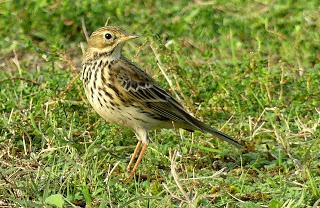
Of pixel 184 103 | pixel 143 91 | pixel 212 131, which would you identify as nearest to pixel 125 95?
pixel 143 91

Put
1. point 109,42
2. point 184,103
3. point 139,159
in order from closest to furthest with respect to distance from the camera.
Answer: point 139,159 → point 109,42 → point 184,103

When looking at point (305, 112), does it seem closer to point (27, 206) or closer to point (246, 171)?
point (246, 171)

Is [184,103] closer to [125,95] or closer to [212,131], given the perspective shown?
[212,131]

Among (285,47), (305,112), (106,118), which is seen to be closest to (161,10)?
(285,47)

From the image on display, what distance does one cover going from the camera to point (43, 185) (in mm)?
6742

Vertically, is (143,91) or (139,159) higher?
(143,91)

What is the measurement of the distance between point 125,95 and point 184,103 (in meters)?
1.05

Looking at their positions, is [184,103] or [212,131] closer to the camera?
[212,131]

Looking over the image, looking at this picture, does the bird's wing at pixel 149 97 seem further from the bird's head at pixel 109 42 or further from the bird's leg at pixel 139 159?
the bird's leg at pixel 139 159

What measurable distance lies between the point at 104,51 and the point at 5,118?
915mm

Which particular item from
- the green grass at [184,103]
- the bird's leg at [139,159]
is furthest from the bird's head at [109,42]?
the bird's leg at [139,159]

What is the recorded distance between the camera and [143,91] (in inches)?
308

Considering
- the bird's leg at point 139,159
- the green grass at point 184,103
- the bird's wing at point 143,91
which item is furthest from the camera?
the bird's wing at point 143,91

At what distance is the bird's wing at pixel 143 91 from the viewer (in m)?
7.70
